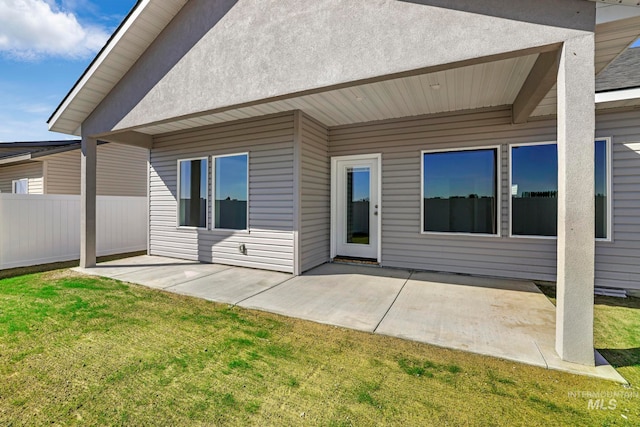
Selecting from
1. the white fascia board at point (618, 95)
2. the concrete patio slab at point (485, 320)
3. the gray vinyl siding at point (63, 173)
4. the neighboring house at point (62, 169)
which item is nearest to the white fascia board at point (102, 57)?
the neighboring house at point (62, 169)

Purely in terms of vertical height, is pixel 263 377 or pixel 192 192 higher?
pixel 192 192

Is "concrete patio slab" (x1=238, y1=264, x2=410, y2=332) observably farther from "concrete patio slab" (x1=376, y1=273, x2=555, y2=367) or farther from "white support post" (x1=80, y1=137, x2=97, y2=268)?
"white support post" (x1=80, y1=137, x2=97, y2=268)

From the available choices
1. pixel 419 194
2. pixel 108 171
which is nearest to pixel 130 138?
pixel 108 171

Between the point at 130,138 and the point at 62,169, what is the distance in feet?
18.1

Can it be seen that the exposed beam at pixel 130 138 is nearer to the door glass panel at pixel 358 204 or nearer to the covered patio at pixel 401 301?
the covered patio at pixel 401 301

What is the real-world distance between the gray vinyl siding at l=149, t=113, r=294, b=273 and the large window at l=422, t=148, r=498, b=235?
2720mm

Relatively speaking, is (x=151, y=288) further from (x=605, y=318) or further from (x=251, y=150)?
(x=605, y=318)

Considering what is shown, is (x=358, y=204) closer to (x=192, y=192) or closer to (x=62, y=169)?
(x=192, y=192)

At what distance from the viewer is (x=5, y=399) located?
194cm

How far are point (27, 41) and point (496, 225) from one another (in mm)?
15187

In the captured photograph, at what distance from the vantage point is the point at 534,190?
16.0ft

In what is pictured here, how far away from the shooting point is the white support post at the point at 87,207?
19.5ft

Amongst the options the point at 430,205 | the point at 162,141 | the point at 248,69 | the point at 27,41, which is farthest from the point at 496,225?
the point at 27,41

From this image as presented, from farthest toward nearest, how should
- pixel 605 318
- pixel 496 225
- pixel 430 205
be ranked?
pixel 430 205, pixel 496 225, pixel 605 318
